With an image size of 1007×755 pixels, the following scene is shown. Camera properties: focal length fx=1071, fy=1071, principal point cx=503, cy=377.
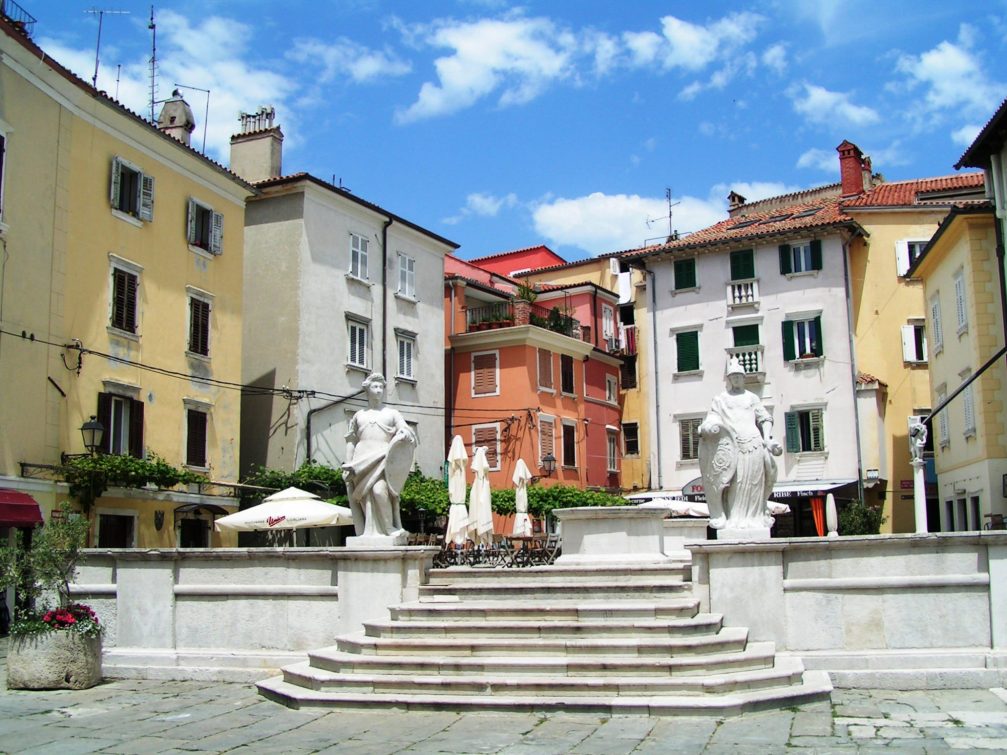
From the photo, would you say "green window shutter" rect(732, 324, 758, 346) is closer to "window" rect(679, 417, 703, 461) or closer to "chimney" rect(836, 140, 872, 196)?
"window" rect(679, 417, 703, 461)

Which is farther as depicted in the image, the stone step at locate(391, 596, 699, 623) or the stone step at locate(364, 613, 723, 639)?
the stone step at locate(391, 596, 699, 623)

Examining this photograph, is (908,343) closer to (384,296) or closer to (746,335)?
(746,335)

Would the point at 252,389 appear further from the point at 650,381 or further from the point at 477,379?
the point at 650,381

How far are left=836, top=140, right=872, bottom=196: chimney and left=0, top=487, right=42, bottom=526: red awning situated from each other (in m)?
32.8

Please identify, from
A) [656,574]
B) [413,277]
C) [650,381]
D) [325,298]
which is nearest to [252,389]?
[325,298]

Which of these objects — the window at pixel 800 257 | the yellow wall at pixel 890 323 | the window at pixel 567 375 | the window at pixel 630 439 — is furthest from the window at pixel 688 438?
the window at pixel 800 257

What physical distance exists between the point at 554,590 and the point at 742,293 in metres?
30.4

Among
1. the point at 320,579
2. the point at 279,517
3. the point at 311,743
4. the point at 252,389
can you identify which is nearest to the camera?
the point at 311,743

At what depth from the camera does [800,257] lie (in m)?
40.2

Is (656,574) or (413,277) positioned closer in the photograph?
(656,574)

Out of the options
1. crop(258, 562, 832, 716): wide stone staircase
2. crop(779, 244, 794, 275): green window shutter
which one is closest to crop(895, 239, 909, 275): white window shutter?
crop(779, 244, 794, 275): green window shutter

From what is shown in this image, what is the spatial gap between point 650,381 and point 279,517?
23.2 m

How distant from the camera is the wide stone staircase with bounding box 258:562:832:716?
1019 cm

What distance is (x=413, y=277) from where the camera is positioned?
3869 centimetres
